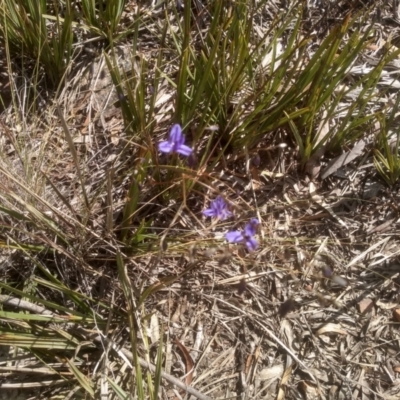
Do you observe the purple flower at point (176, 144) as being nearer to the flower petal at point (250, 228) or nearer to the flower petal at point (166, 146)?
the flower petal at point (166, 146)

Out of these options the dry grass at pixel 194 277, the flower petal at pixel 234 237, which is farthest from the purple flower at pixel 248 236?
the dry grass at pixel 194 277

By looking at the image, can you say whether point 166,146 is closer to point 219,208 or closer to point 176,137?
point 176,137

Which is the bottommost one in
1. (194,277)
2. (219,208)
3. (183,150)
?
(194,277)

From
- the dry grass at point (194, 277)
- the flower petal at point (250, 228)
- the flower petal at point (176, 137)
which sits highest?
the flower petal at point (176, 137)

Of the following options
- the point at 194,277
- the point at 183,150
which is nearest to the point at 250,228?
the point at 183,150

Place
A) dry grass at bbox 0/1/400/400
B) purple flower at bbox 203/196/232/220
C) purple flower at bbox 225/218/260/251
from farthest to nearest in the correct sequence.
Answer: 1. dry grass at bbox 0/1/400/400
2. purple flower at bbox 203/196/232/220
3. purple flower at bbox 225/218/260/251

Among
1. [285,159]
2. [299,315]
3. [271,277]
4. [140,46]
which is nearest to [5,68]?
[140,46]

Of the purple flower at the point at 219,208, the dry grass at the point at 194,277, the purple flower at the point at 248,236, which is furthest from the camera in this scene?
the dry grass at the point at 194,277

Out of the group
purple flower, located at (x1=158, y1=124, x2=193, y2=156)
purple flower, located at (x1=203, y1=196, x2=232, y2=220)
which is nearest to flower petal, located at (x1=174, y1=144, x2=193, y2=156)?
purple flower, located at (x1=158, y1=124, x2=193, y2=156)

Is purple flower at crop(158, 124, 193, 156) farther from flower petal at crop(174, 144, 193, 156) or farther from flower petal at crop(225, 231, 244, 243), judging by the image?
flower petal at crop(225, 231, 244, 243)
